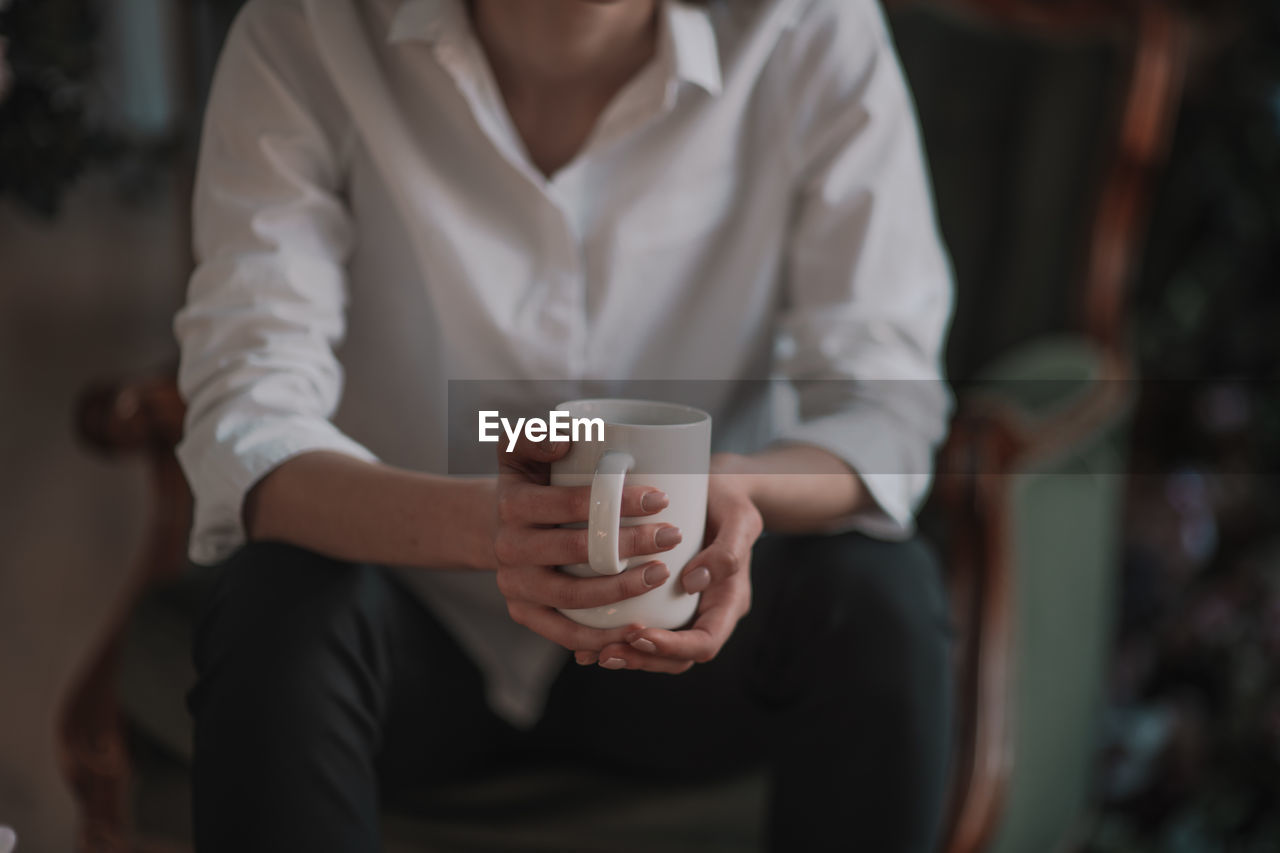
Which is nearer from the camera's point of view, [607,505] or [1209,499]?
[607,505]

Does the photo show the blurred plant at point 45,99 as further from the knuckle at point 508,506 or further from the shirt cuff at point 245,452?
the knuckle at point 508,506

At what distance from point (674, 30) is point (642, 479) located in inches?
9.5

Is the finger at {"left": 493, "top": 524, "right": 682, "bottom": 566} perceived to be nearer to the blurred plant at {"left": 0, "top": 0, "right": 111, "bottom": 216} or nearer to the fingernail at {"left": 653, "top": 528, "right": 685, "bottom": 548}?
the fingernail at {"left": 653, "top": 528, "right": 685, "bottom": 548}

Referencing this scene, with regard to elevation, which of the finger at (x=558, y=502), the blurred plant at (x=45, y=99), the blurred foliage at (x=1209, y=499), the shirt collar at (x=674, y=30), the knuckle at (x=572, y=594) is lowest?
Answer: the blurred foliage at (x=1209, y=499)

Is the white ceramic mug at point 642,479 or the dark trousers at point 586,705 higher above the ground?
the white ceramic mug at point 642,479

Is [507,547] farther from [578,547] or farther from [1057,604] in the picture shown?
[1057,604]

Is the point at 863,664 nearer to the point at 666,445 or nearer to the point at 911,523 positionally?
the point at 911,523

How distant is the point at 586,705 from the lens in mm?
559

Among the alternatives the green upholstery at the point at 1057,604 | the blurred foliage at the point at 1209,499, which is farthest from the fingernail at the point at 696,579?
the blurred foliage at the point at 1209,499

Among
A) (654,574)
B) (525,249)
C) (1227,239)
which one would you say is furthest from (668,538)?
(1227,239)

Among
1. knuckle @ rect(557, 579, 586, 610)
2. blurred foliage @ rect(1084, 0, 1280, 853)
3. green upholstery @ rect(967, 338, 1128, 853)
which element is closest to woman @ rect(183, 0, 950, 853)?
knuckle @ rect(557, 579, 586, 610)

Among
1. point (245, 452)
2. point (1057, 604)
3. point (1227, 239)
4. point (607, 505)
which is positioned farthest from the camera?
point (1227, 239)

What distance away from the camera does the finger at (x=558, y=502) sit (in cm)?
32

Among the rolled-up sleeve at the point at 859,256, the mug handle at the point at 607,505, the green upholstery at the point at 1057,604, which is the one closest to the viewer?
the mug handle at the point at 607,505
